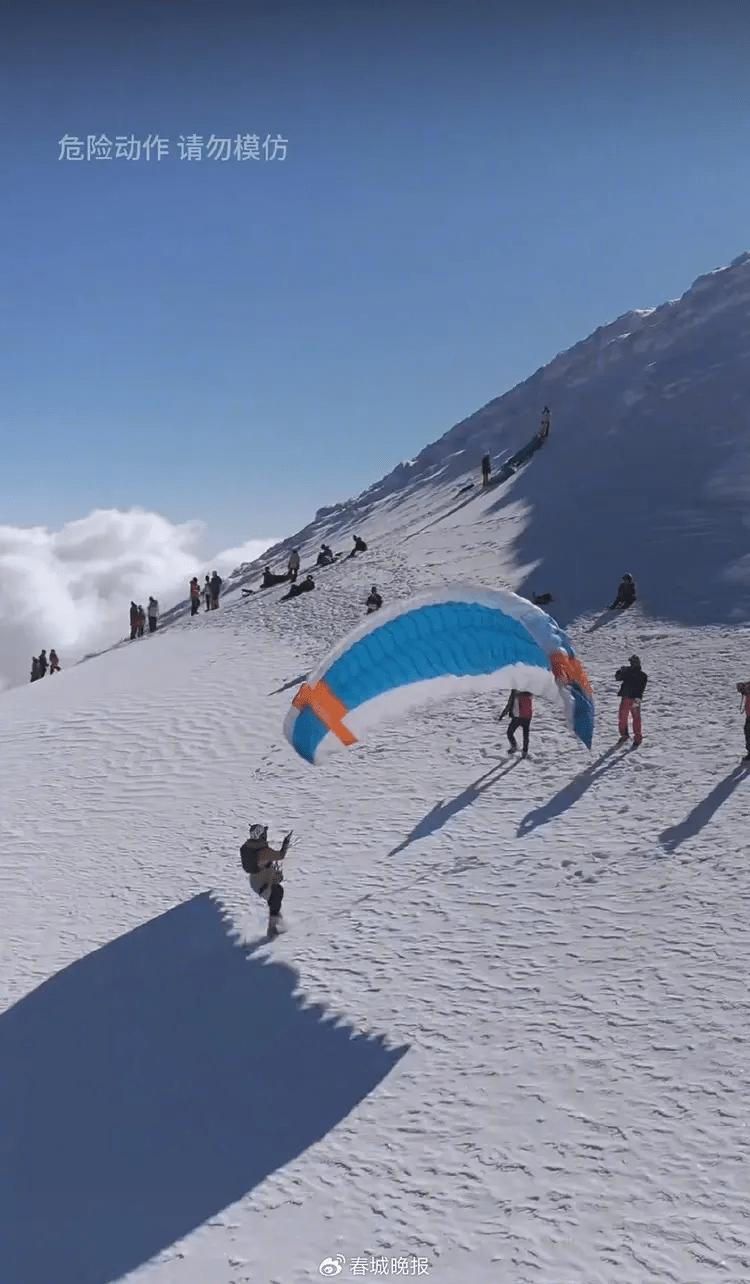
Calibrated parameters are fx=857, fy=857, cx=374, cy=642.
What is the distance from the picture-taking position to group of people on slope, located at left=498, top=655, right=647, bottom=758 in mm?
15156

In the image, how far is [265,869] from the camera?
36.4 feet

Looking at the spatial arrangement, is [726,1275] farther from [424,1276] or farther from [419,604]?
[419,604]

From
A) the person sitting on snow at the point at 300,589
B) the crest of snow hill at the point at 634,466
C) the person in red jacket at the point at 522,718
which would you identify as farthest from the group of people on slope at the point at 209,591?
the person in red jacket at the point at 522,718

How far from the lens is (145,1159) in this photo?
778cm

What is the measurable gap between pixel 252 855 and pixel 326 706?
2125 millimetres

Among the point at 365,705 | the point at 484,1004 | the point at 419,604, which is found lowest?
the point at 484,1004

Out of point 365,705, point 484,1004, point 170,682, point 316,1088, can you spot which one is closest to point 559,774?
point 365,705

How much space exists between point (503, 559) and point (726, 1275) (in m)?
25.2

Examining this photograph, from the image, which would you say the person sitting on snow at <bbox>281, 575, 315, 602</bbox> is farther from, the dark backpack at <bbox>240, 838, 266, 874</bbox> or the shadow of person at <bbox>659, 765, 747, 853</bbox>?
the dark backpack at <bbox>240, 838, 266, 874</bbox>

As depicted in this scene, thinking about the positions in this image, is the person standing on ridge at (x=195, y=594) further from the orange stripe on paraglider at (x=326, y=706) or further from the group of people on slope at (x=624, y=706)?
the orange stripe on paraglider at (x=326, y=706)

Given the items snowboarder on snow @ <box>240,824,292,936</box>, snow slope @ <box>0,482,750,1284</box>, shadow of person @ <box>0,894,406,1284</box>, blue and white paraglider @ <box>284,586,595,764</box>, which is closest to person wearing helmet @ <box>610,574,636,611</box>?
snow slope @ <box>0,482,750,1284</box>

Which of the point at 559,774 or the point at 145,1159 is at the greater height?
the point at 559,774

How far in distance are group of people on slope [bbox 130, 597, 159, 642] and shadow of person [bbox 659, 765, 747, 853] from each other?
78.7ft

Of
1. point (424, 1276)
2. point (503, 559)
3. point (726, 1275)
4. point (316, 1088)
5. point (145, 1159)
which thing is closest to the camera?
point (726, 1275)
